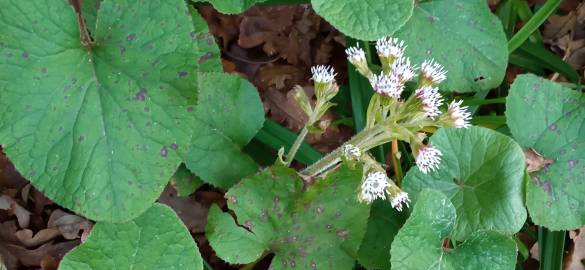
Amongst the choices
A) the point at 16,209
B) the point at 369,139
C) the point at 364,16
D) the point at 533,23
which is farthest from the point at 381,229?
the point at 16,209

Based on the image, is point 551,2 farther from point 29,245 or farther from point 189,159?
point 29,245

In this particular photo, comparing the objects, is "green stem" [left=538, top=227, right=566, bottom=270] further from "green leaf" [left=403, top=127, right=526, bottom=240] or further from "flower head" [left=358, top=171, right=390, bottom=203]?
"flower head" [left=358, top=171, right=390, bottom=203]

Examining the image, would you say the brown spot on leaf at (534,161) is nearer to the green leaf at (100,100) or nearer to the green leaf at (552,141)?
the green leaf at (552,141)

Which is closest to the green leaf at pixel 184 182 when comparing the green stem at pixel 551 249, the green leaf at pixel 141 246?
the green leaf at pixel 141 246

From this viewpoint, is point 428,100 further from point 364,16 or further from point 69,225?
point 69,225

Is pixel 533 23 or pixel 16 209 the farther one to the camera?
pixel 533 23

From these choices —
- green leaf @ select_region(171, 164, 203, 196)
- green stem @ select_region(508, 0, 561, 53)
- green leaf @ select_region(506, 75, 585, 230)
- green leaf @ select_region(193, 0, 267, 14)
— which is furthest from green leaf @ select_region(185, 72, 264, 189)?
green stem @ select_region(508, 0, 561, 53)
